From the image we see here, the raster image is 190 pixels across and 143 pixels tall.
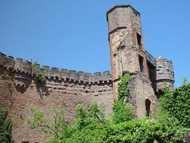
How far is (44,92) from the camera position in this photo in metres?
25.5

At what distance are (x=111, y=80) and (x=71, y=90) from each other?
3.08m

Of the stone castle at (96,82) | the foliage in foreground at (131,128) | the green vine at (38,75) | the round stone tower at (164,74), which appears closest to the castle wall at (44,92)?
the stone castle at (96,82)

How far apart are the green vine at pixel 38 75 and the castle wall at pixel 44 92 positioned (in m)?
0.23

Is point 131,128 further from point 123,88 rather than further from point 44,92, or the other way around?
point 44,92

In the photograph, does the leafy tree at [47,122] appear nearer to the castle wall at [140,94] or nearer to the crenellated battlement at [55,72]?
the crenellated battlement at [55,72]

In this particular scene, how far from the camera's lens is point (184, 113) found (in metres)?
22.7

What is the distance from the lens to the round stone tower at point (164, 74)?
25156 mm

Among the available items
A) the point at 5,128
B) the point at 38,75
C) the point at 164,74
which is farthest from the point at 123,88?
the point at 5,128

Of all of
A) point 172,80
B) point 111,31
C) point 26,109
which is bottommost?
point 26,109

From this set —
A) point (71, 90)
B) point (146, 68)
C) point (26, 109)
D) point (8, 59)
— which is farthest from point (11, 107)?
point (146, 68)

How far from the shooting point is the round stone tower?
25.2m

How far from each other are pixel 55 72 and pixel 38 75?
5.22ft

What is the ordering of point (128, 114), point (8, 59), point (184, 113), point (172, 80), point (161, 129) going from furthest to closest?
point (172, 80)
point (8, 59)
point (184, 113)
point (128, 114)
point (161, 129)

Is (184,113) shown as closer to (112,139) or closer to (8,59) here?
(112,139)
